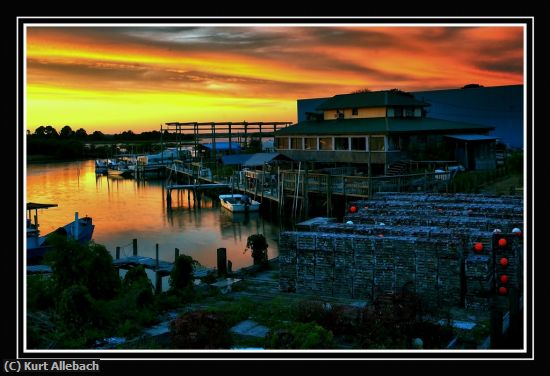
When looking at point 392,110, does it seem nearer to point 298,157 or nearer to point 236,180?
point 298,157

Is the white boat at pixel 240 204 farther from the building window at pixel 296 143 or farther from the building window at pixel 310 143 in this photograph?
the building window at pixel 296 143

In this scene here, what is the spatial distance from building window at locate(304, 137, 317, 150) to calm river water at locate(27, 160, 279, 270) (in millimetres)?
8669

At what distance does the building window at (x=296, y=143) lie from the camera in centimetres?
5462

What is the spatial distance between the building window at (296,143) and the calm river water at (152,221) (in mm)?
8752

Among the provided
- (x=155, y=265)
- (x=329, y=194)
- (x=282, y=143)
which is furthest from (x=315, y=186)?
(x=155, y=265)

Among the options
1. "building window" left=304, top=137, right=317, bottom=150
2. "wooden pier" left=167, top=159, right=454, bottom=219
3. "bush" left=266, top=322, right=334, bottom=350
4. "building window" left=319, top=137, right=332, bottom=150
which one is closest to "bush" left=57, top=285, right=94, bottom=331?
"bush" left=266, top=322, right=334, bottom=350

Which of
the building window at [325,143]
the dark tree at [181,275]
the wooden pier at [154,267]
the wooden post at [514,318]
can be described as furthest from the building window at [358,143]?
the wooden post at [514,318]

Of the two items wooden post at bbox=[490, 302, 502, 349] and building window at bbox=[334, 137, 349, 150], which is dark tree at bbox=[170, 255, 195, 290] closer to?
wooden post at bbox=[490, 302, 502, 349]

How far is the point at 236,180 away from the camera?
188 feet

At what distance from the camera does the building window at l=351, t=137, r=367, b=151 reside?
4797 centimetres

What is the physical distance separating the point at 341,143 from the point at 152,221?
54.2ft

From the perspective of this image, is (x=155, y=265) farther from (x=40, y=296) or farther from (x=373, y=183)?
(x=373, y=183)

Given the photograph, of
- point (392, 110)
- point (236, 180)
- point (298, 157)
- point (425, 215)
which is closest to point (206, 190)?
point (236, 180)
